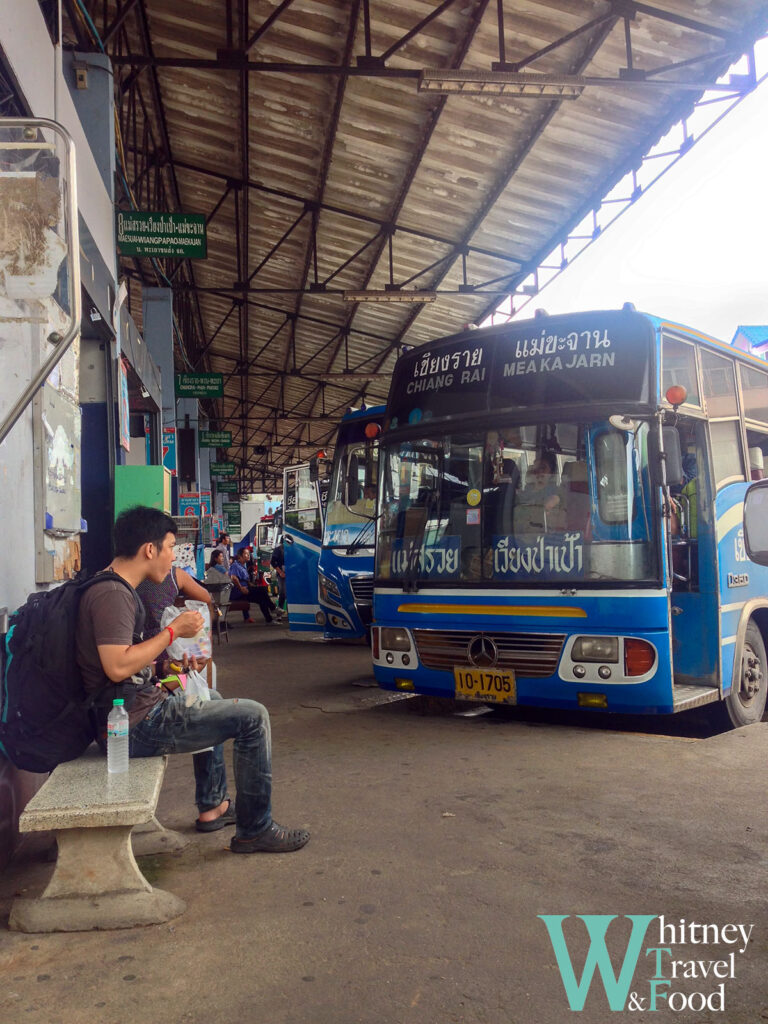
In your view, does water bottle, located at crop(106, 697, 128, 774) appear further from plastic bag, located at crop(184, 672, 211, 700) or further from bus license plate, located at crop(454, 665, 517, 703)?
bus license plate, located at crop(454, 665, 517, 703)

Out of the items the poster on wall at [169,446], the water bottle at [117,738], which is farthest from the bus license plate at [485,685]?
the poster on wall at [169,446]

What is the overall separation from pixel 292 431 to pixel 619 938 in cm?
3420

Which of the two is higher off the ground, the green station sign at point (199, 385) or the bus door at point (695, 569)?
the green station sign at point (199, 385)

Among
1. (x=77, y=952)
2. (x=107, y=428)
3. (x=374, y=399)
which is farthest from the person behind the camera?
(x=374, y=399)

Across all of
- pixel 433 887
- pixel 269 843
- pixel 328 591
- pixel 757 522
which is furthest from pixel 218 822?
pixel 328 591

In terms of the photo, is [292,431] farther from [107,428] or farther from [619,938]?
[619,938]

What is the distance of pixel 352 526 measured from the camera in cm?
1121

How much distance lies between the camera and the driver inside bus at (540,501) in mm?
5902

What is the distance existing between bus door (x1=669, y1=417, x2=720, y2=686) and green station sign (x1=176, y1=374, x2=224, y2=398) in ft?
38.3

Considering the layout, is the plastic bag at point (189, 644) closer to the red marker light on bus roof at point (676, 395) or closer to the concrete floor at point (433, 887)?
the concrete floor at point (433, 887)

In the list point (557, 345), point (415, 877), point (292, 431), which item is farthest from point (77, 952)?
point (292, 431)

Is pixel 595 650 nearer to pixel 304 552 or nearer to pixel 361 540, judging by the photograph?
pixel 361 540

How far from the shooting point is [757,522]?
3010mm

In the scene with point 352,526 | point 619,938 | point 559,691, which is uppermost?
point 352,526
